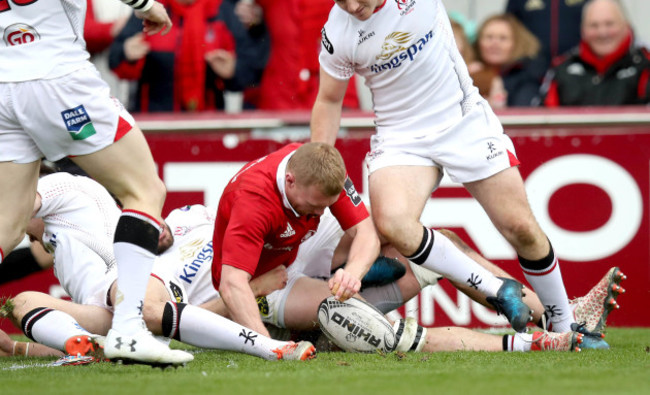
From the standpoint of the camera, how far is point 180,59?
8.60m

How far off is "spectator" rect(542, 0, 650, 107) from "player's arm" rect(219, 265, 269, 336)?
14.0ft

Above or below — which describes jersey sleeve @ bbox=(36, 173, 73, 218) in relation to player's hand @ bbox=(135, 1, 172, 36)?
below

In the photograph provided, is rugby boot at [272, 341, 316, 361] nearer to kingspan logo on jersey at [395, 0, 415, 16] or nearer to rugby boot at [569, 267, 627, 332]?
rugby boot at [569, 267, 627, 332]

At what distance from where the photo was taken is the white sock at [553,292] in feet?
19.5

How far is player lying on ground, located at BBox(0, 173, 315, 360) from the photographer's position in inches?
203

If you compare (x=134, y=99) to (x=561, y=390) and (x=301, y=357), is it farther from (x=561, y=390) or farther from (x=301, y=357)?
(x=561, y=390)

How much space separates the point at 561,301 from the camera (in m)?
5.99

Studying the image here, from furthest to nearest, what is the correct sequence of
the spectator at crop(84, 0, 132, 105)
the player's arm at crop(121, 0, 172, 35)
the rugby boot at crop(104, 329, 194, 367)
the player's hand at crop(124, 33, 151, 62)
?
the spectator at crop(84, 0, 132, 105) → the player's hand at crop(124, 33, 151, 62) → the player's arm at crop(121, 0, 172, 35) → the rugby boot at crop(104, 329, 194, 367)

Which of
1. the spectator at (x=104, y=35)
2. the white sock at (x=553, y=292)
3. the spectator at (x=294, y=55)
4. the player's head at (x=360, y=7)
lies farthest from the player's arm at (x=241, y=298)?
the spectator at (x=104, y=35)

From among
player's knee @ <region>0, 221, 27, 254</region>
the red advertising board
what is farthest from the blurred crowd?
player's knee @ <region>0, 221, 27, 254</region>

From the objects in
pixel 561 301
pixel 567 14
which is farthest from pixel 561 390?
pixel 567 14

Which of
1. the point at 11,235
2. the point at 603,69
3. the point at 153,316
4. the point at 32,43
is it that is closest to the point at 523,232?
the point at 153,316

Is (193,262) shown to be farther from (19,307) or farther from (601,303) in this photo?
(601,303)

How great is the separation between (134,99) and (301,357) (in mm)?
4162
